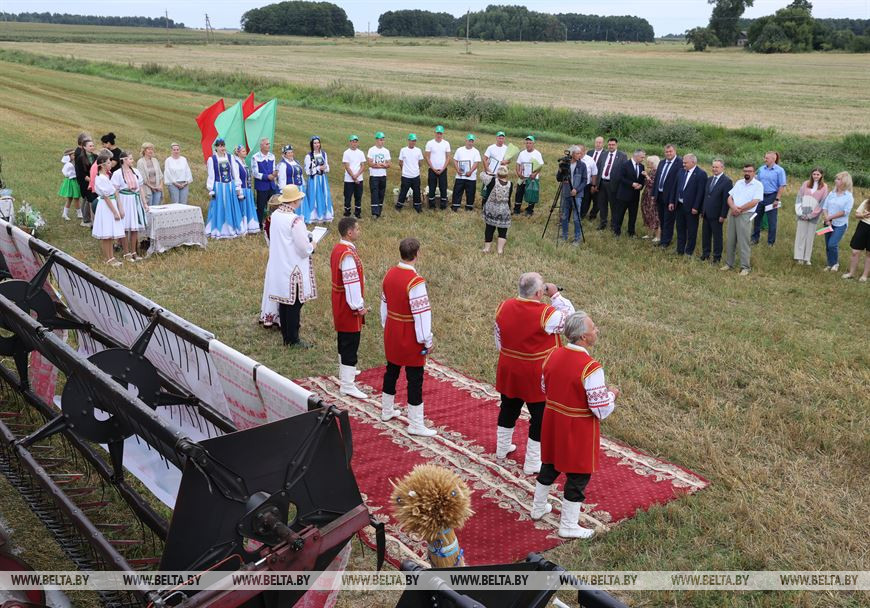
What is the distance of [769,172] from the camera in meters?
14.4

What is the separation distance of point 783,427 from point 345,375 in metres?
4.58

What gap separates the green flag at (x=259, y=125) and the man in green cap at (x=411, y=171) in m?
2.85

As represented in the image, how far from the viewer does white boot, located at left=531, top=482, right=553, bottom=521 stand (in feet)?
20.1

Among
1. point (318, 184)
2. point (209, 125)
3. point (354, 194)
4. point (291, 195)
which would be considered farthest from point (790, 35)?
point (291, 195)

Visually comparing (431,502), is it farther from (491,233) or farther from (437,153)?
(437,153)

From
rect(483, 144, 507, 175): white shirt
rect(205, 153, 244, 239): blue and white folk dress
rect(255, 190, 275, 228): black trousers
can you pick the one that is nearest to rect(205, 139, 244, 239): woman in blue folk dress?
rect(205, 153, 244, 239): blue and white folk dress

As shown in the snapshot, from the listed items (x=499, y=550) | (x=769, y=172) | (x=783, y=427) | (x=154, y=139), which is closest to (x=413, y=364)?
(x=499, y=550)

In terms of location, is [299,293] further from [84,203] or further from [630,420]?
[84,203]

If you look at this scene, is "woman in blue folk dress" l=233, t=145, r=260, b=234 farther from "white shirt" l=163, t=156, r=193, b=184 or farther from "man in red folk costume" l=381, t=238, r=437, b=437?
"man in red folk costume" l=381, t=238, r=437, b=437

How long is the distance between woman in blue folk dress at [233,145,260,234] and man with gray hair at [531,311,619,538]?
10342mm

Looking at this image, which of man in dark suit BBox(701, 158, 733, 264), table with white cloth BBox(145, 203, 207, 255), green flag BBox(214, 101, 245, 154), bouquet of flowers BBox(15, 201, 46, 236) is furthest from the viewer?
green flag BBox(214, 101, 245, 154)

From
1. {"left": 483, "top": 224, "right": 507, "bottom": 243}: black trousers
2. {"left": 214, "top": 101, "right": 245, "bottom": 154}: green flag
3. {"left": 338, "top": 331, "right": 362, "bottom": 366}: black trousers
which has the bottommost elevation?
{"left": 338, "top": 331, "right": 362, "bottom": 366}: black trousers

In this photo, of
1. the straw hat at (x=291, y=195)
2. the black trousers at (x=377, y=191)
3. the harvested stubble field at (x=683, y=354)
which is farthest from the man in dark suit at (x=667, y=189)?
the straw hat at (x=291, y=195)

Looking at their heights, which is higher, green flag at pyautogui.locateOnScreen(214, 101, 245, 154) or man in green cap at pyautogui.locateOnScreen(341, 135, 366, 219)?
green flag at pyautogui.locateOnScreen(214, 101, 245, 154)
